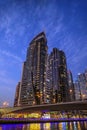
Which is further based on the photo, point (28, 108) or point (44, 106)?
point (28, 108)

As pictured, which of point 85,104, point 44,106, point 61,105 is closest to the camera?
point 85,104

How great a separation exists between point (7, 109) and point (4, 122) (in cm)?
3766

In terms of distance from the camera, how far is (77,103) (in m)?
72.5

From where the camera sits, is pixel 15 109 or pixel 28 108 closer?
pixel 28 108

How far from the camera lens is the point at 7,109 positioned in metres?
109

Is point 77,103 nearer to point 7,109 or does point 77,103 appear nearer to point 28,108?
point 28,108

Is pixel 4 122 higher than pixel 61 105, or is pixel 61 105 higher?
pixel 61 105

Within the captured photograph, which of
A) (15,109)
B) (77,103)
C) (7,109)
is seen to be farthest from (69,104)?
(7,109)

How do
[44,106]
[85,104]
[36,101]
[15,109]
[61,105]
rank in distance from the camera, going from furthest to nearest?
[36,101], [15,109], [44,106], [61,105], [85,104]

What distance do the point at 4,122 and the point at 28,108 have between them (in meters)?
26.6

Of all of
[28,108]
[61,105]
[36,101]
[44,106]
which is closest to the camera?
[61,105]

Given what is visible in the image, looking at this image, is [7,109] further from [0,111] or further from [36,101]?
[36,101]

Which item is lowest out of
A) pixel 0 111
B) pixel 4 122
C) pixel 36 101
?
pixel 4 122

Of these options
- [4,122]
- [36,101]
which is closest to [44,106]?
[4,122]
